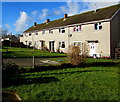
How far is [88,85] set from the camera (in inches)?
248

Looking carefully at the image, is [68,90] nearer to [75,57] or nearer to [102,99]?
[102,99]

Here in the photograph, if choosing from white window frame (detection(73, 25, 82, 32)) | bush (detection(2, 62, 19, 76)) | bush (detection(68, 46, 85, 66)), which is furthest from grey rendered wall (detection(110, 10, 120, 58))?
bush (detection(2, 62, 19, 76))

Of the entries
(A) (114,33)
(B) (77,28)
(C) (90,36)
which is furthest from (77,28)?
(A) (114,33)

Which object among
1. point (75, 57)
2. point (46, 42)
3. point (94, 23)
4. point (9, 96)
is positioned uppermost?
point (94, 23)

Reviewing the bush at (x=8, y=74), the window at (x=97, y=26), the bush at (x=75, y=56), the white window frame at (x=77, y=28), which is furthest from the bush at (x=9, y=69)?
the white window frame at (x=77, y=28)

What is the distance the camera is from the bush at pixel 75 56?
1113 cm

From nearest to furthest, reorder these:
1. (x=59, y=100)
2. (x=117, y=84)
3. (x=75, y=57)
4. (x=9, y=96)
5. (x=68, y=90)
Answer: (x=59, y=100)
(x=9, y=96)
(x=68, y=90)
(x=117, y=84)
(x=75, y=57)

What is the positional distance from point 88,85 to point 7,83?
12.8 ft

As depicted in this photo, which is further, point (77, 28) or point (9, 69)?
point (77, 28)

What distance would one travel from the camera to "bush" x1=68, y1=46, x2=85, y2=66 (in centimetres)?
1113

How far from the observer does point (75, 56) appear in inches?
441

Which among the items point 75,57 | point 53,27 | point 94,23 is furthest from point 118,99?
point 53,27

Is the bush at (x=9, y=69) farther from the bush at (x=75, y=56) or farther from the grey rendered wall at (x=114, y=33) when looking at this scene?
the grey rendered wall at (x=114, y=33)

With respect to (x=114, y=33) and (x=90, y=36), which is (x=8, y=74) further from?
(x=114, y=33)
